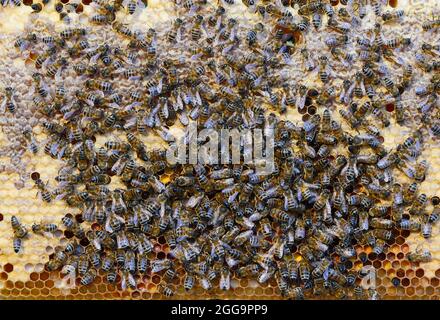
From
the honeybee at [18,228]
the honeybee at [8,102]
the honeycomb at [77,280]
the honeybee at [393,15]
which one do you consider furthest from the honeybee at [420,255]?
the honeybee at [8,102]

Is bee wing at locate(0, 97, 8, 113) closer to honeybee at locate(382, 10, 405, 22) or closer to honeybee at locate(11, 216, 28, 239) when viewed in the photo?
honeybee at locate(11, 216, 28, 239)

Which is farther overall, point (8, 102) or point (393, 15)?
point (8, 102)

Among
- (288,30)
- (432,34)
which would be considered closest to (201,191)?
(288,30)

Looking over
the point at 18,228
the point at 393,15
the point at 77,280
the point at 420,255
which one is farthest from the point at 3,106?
the point at 420,255

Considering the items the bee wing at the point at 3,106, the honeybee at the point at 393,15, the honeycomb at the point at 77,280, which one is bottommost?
the honeycomb at the point at 77,280

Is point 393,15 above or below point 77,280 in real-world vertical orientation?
above

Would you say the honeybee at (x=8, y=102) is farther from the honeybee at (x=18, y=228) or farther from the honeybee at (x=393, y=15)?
the honeybee at (x=393, y=15)

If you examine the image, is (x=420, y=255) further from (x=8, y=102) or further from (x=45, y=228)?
(x=8, y=102)

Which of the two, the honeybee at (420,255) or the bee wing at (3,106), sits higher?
the bee wing at (3,106)

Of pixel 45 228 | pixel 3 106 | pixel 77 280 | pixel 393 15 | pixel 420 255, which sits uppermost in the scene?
pixel 393 15
